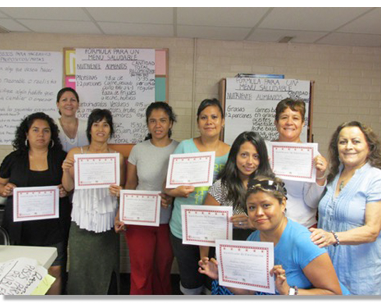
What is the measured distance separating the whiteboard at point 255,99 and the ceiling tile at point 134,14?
3.04 ft

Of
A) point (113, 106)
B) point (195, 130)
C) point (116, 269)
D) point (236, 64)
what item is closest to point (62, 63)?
point (113, 106)

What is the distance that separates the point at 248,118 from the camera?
10.4ft

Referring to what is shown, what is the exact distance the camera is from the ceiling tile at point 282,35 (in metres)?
2.97

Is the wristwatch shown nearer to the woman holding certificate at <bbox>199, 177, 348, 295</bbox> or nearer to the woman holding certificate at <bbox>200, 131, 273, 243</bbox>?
the woman holding certificate at <bbox>199, 177, 348, 295</bbox>

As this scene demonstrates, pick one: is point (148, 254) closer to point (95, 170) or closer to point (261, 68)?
point (95, 170)

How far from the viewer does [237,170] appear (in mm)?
1815

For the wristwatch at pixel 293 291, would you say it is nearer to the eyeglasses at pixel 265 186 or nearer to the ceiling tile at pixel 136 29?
the eyeglasses at pixel 265 186

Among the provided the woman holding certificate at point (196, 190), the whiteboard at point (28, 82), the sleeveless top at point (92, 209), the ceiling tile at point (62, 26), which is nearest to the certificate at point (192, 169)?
the woman holding certificate at point (196, 190)

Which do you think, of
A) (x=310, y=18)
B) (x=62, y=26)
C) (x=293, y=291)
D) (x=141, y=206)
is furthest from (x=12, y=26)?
(x=293, y=291)

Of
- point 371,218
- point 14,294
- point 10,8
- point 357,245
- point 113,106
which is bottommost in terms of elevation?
point 14,294

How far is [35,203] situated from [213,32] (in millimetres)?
2313

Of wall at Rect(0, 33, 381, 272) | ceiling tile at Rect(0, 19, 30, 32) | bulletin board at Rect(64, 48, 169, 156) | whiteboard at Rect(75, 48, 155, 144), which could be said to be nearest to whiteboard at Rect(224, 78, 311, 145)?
wall at Rect(0, 33, 381, 272)

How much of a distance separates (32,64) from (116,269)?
2371 millimetres

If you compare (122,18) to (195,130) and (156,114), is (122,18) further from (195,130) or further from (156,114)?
(195,130)
